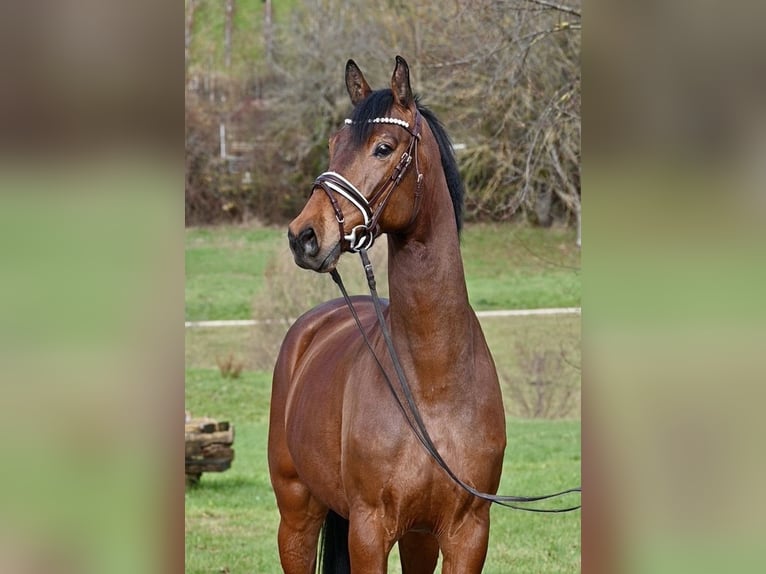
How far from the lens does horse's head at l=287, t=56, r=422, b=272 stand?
297cm

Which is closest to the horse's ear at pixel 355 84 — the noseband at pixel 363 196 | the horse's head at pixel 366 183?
the horse's head at pixel 366 183

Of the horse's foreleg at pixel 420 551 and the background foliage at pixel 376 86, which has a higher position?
the background foliage at pixel 376 86

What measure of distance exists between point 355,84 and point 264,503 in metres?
5.08

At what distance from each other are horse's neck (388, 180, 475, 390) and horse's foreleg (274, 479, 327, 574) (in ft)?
4.41

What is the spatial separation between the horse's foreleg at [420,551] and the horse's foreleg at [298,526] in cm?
48

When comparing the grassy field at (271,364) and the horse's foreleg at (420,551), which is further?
the grassy field at (271,364)

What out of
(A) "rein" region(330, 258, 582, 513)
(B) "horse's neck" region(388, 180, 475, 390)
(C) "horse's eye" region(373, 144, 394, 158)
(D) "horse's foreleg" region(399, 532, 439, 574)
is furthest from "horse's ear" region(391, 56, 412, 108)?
(D) "horse's foreleg" region(399, 532, 439, 574)

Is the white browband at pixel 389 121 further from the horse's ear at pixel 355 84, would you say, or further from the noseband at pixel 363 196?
the horse's ear at pixel 355 84

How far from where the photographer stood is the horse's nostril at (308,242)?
295 centimetres

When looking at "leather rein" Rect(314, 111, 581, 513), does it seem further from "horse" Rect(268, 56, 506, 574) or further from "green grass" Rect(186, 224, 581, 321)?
"green grass" Rect(186, 224, 581, 321)

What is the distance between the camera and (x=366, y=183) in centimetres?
309

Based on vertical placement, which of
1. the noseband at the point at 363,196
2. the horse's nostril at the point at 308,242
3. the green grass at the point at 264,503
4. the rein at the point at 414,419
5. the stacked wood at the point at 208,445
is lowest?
the green grass at the point at 264,503
